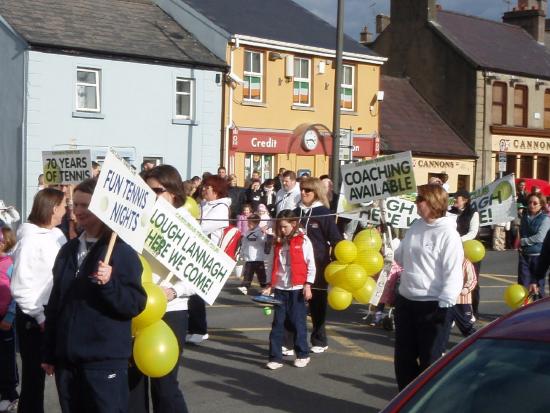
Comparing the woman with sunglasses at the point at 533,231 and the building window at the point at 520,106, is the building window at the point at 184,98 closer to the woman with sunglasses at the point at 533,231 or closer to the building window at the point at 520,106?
the building window at the point at 520,106

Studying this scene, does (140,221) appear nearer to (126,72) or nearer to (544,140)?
(126,72)

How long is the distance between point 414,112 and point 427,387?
38.7 metres

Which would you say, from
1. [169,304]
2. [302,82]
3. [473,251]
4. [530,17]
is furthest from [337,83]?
[530,17]

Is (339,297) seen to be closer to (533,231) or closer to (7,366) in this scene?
(7,366)

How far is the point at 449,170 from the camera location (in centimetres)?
4072

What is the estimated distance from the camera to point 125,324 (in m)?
5.18

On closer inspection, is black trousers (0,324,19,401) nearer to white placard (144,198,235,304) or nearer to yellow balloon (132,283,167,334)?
white placard (144,198,235,304)

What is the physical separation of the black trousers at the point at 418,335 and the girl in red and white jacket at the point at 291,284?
2.49 metres

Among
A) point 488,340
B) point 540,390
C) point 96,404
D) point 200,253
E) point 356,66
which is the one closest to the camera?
point 540,390

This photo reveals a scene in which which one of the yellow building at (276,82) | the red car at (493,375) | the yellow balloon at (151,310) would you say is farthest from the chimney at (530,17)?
the red car at (493,375)

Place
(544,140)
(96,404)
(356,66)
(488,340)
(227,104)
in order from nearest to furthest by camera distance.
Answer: (488,340)
(96,404)
(227,104)
(356,66)
(544,140)

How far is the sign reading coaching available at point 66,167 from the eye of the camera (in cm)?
1237

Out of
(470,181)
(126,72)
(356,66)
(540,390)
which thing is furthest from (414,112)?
(540,390)

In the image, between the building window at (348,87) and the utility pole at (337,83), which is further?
the building window at (348,87)
